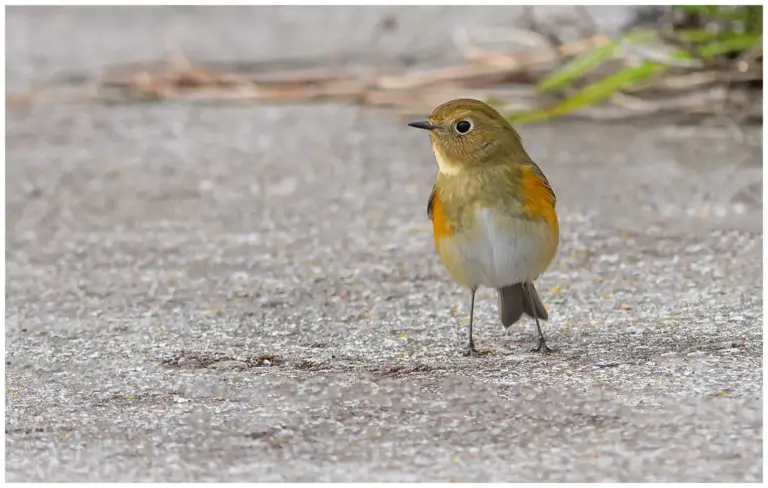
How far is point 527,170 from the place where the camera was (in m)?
3.63

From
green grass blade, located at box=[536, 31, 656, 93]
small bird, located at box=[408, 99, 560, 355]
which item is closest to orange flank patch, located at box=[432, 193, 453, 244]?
small bird, located at box=[408, 99, 560, 355]

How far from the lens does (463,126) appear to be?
3732 mm

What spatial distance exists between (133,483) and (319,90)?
4.92m

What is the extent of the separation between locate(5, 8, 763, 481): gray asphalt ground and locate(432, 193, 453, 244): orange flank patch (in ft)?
→ 1.08

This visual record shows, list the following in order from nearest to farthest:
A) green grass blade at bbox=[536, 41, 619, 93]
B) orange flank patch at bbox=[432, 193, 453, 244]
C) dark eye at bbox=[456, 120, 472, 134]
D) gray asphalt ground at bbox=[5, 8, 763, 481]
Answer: gray asphalt ground at bbox=[5, 8, 763, 481], orange flank patch at bbox=[432, 193, 453, 244], dark eye at bbox=[456, 120, 472, 134], green grass blade at bbox=[536, 41, 619, 93]

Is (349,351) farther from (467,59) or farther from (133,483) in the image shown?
(467,59)

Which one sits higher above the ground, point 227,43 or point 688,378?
point 227,43

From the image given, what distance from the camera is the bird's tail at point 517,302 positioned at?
373cm

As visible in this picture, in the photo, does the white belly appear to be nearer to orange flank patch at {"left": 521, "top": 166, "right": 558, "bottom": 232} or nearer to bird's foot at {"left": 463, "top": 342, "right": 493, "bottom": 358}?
orange flank patch at {"left": 521, "top": 166, "right": 558, "bottom": 232}

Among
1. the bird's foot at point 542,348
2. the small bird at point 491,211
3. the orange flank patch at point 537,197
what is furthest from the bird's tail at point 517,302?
the orange flank patch at point 537,197

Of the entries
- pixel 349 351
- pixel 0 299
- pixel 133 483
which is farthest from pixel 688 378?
pixel 0 299

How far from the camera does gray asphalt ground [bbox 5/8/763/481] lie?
9.32 ft

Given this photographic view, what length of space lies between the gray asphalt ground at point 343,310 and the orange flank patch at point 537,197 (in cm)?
38

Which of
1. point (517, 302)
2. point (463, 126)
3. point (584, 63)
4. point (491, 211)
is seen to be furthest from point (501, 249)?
point (584, 63)
